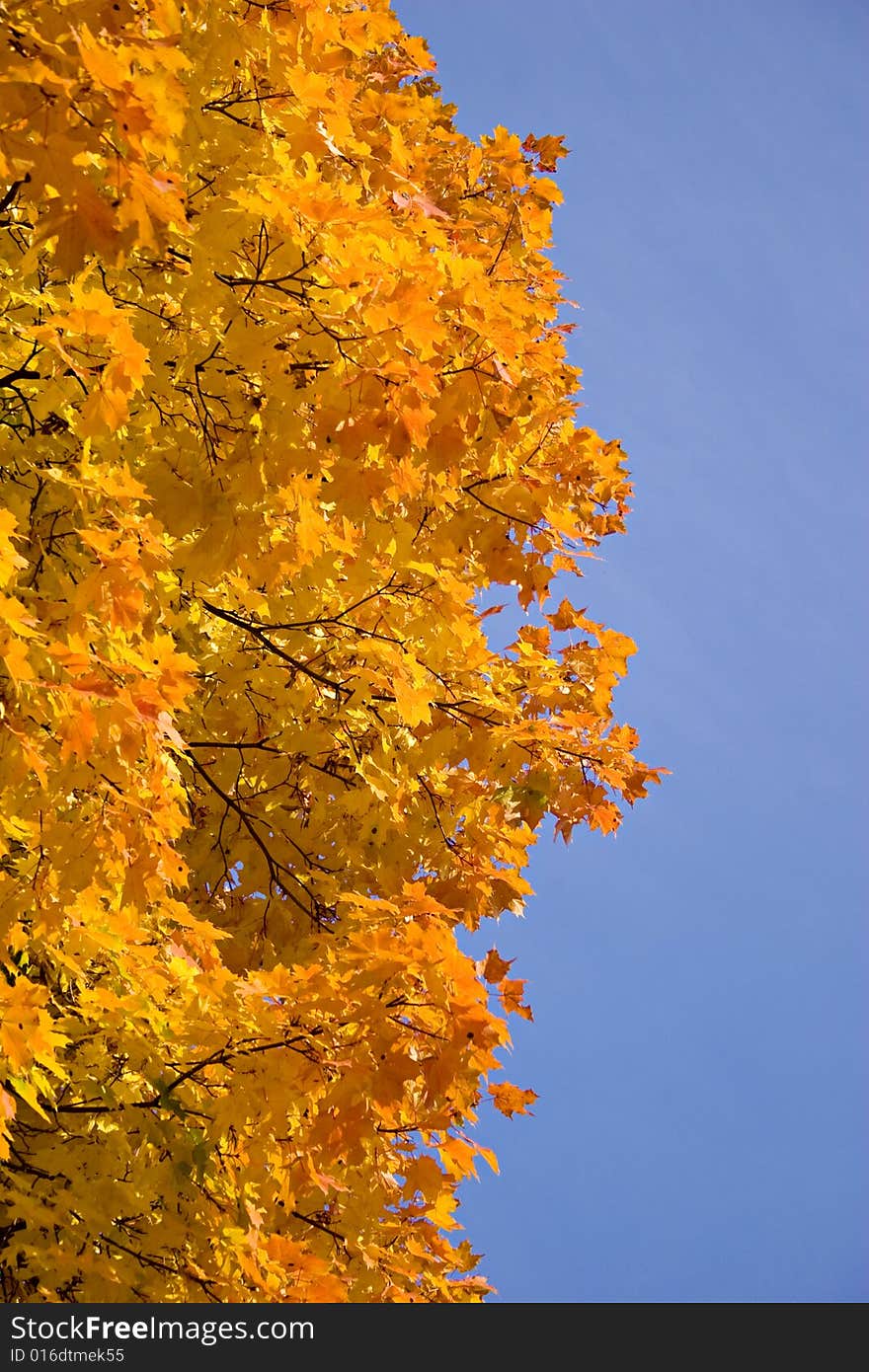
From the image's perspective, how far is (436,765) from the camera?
17.7ft

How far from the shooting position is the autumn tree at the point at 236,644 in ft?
9.77

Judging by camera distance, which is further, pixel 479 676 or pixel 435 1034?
pixel 479 676

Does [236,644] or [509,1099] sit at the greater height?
[236,644]

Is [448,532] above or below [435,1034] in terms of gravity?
above

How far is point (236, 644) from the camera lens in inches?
192

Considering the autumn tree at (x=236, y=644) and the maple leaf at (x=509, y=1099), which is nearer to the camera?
the autumn tree at (x=236, y=644)

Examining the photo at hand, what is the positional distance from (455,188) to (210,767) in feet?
12.9

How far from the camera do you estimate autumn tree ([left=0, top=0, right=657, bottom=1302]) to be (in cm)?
298

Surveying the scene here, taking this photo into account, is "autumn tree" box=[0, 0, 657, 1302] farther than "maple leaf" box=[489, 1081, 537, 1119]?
No

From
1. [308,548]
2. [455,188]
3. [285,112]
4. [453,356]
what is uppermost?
[455,188]

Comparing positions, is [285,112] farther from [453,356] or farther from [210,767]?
[210,767]
